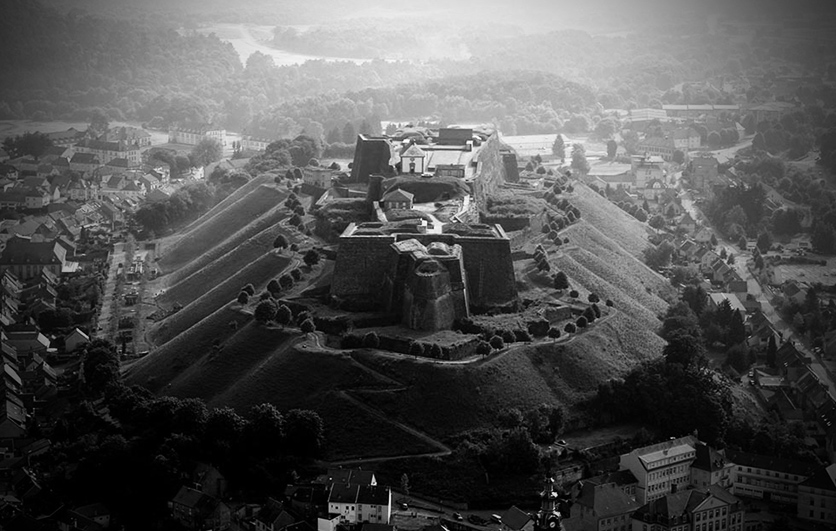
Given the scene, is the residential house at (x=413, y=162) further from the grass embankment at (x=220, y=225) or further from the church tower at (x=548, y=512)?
the church tower at (x=548, y=512)

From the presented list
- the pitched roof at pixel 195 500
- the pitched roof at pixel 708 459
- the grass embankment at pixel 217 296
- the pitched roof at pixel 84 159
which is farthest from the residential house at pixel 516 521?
the pitched roof at pixel 84 159

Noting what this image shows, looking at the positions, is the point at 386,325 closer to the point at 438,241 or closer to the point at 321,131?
the point at 438,241

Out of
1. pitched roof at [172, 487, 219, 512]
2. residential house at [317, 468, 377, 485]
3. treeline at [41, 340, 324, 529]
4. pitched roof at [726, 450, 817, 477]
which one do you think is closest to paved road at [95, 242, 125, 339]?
treeline at [41, 340, 324, 529]

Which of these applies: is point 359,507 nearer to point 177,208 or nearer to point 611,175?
point 177,208

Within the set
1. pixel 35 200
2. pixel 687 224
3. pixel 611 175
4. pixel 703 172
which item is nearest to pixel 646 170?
pixel 611 175

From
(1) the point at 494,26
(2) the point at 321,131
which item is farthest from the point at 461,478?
(1) the point at 494,26
